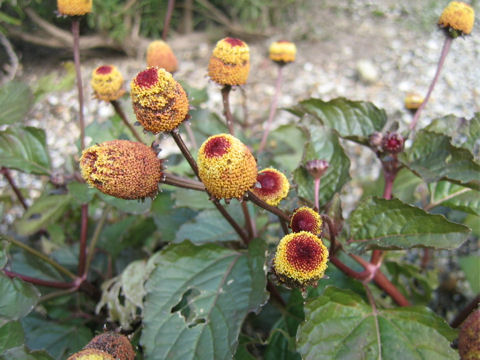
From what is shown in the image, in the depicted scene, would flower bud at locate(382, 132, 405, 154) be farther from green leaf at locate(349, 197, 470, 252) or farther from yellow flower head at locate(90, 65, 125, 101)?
yellow flower head at locate(90, 65, 125, 101)

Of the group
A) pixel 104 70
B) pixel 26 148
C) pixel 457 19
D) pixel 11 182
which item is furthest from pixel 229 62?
pixel 11 182

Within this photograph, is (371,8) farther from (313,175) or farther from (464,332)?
(464,332)

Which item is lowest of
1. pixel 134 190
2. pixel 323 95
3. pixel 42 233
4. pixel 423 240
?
pixel 42 233

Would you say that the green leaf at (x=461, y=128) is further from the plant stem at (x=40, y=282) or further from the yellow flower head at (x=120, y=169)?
the plant stem at (x=40, y=282)

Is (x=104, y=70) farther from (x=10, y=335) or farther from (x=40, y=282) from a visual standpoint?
(x=10, y=335)

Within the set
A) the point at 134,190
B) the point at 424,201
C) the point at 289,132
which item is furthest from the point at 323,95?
the point at 134,190
